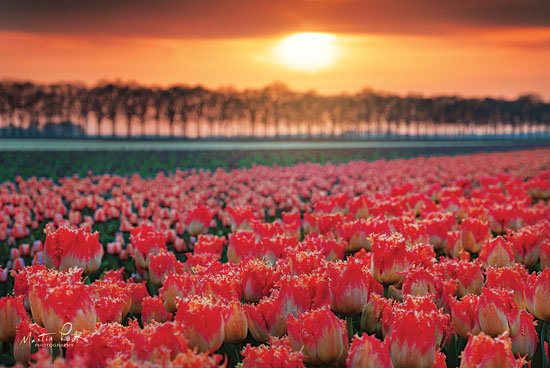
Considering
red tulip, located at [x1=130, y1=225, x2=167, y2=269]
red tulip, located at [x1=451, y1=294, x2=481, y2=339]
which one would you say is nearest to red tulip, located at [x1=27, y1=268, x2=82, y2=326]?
red tulip, located at [x1=130, y1=225, x2=167, y2=269]

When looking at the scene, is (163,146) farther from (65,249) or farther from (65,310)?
(65,310)

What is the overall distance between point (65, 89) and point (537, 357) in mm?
110077

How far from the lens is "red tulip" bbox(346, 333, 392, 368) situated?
5.91ft

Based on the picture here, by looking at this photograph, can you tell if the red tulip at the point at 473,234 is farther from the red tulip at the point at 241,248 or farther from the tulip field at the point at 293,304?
the red tulip at the point at 241,248

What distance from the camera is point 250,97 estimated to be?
119 metres


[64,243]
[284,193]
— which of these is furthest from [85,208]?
[64,243]

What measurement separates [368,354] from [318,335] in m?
0.22

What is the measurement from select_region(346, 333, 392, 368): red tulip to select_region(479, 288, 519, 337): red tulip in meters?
0.70

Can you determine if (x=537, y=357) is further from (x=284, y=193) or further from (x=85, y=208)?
(x=85, y=208)

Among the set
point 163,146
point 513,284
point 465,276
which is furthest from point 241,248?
point 163,146

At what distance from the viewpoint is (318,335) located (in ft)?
6.36

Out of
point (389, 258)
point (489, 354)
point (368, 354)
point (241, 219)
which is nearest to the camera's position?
point (489, 354)

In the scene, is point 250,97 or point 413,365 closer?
point 413,365

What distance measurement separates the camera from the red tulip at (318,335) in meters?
1.94
